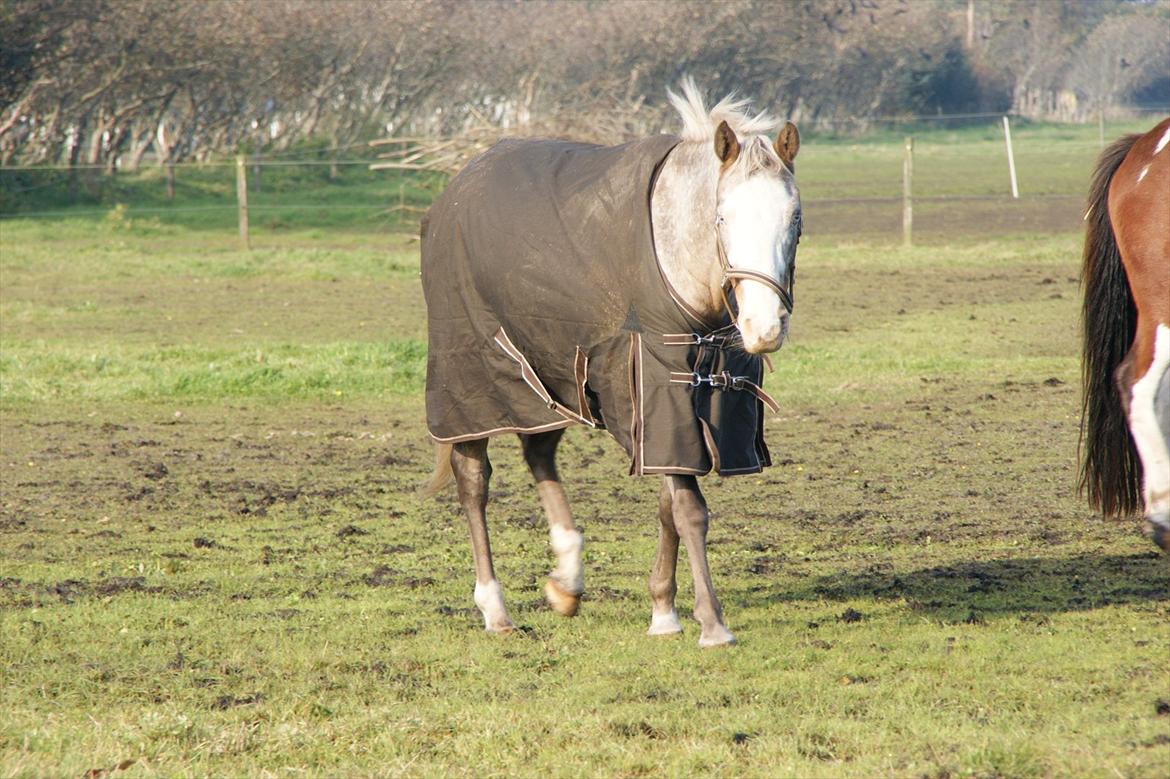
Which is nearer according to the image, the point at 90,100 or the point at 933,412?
the point at 933,412

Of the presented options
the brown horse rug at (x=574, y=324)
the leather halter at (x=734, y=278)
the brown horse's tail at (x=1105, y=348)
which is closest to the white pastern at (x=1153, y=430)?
the brown horse's tail at (x=1105, y=348)

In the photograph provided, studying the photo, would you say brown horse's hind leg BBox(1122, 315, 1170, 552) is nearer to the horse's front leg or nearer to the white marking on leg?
the white marking on leg

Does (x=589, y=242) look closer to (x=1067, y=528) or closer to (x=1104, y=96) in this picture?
(x=1067, y=528)

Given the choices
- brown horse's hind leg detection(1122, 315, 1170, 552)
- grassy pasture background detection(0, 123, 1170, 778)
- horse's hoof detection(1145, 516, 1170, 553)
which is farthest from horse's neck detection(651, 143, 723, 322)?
horse's hoof detection(1145, 516, 1170, 553)

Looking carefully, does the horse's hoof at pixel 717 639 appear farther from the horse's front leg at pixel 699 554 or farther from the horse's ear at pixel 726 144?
the horse's ear at pixel 726 144

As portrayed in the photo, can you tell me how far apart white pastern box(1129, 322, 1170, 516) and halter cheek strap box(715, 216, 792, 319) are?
5.14 feet

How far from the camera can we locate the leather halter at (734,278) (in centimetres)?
407

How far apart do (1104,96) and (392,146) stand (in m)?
32.8

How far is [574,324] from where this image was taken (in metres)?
4.80

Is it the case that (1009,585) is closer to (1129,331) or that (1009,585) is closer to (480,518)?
(1129,331)

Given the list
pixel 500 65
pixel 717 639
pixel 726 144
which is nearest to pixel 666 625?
pixel 717 639

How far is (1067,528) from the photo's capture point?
6.46 metres

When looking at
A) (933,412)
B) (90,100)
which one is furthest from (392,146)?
(933,412)

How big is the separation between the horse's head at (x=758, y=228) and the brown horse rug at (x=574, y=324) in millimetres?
335
